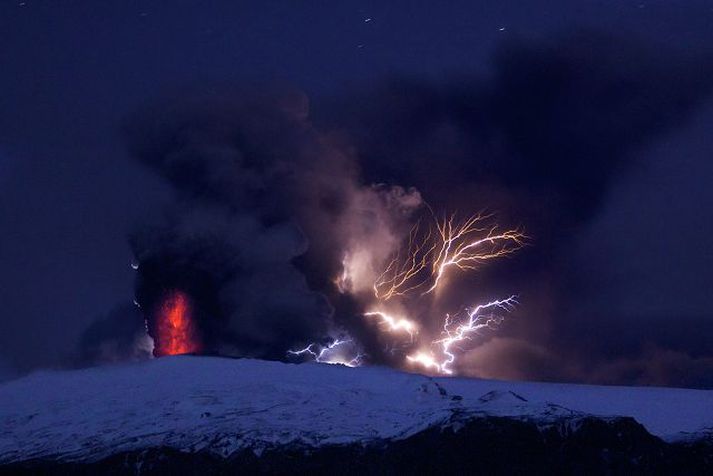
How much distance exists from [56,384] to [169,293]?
18.9 metres

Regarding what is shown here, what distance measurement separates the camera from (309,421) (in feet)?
74.6

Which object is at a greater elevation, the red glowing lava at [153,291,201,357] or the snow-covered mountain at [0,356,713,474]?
the red glowing lava at [153,291,201,357]

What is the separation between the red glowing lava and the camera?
4328 cm

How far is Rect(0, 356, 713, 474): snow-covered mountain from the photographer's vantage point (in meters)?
21.2

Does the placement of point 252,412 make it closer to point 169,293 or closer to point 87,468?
point 87,468

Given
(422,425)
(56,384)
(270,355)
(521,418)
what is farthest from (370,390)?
(270,355)

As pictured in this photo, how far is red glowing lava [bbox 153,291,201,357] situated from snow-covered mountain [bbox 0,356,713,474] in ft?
52.8

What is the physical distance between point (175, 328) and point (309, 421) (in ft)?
75.9

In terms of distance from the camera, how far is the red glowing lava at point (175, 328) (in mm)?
43281

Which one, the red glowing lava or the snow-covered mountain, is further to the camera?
the red glowing lava

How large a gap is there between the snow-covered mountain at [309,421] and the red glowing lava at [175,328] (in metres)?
16.1

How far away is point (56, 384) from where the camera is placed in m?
26.3

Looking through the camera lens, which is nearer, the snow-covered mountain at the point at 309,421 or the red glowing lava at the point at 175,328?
the snow-covered mountain at the point at 309,421

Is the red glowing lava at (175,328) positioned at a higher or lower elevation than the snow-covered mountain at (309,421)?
higher
